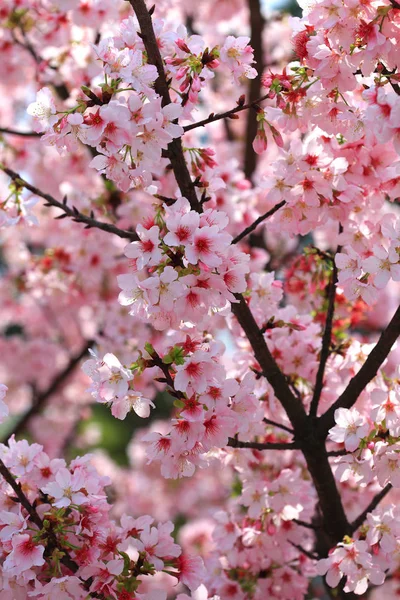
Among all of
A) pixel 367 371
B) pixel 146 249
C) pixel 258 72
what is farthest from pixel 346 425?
pixel 258 72

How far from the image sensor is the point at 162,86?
2.07 meters

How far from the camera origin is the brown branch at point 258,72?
14.2 ft

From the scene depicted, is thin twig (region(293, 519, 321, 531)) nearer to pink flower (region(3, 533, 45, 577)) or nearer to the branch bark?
the branch bark

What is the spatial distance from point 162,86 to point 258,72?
250 cm

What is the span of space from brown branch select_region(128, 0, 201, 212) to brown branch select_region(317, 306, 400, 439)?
68 cm

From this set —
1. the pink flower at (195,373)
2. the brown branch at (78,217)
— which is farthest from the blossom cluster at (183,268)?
the brown branch at (78,217)

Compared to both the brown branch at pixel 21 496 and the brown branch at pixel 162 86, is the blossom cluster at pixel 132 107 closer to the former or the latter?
the brown branch at pixel 162 86

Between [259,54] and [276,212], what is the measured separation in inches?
90.8

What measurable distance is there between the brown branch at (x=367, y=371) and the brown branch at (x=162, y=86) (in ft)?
2.22

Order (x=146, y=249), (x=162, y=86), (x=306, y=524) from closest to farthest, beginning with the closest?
(x=146, y=249), (x=162, y=86), (x=306, y=524)

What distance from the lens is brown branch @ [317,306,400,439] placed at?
2.17 meters

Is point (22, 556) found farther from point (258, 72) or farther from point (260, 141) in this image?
point (258, 72)

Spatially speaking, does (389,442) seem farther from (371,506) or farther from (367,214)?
(367,214)

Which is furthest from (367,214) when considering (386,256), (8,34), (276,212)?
(8,34)
